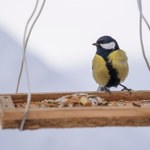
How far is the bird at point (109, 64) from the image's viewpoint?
6.50 ft

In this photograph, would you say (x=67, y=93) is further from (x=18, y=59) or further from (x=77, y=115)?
(x=18, y=59)

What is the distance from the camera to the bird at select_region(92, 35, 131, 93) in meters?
1.98

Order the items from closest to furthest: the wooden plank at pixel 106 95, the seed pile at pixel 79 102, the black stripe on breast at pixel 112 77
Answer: the seed pile at pixel 79 102 → the wooden plank at pixel 106 95 → the black stripe on breast at pixel 112 77

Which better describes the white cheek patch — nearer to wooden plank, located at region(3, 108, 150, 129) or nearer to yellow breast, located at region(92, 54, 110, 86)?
yellow breast, located at region(92, 54, 110, 86)

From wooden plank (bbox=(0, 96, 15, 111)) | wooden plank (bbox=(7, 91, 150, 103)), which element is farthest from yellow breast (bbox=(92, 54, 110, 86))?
wooden plank (bbox=(0, 96, 15, 111))

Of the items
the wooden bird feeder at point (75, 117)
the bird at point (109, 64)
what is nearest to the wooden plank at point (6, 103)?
the wooden bird feeder at point (75, 117)

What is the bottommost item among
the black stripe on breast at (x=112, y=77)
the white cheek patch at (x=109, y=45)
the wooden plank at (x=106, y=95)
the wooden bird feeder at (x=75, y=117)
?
A: the black stripe on breast at (x=112, y=77)

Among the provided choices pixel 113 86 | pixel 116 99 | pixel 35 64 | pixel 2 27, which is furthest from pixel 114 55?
pixel 2 27

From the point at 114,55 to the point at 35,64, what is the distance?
104 centimetres

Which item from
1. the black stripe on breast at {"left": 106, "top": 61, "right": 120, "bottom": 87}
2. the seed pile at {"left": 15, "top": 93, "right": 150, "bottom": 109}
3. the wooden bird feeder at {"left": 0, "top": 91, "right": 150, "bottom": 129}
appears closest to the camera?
the wooden bird feeder at {"left": 0, "top": 91, "right": 150, "bottom": 129}

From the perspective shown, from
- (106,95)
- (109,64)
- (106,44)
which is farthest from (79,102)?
(106,44)

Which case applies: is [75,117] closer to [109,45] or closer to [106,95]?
[106,95]

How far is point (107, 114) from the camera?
4.34 feet

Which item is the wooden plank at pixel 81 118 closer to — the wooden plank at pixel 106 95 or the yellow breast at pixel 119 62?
the wooden plank at pixel 106 95
